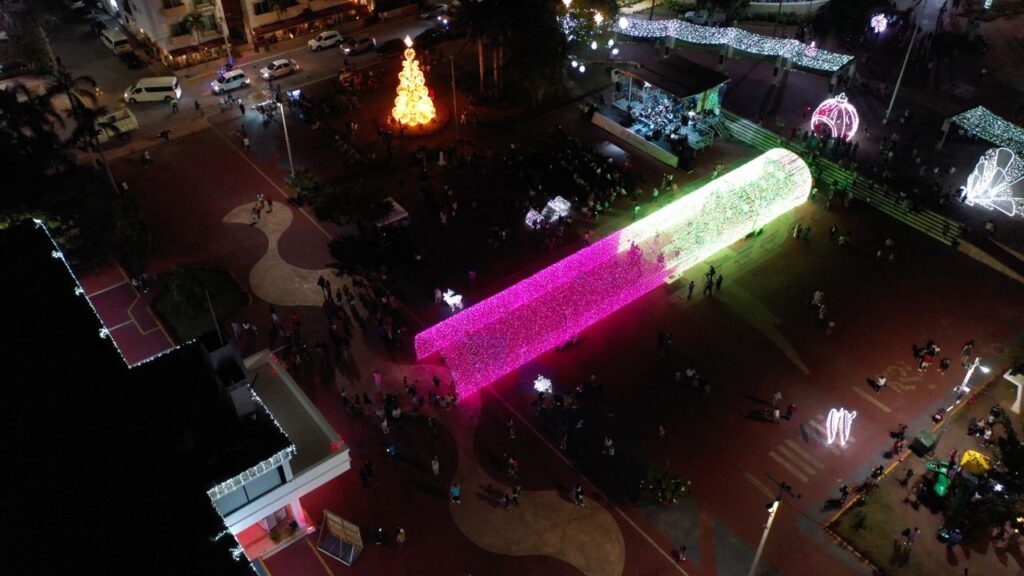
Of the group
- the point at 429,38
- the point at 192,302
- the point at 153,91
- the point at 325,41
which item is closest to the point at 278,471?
the point at 192,302

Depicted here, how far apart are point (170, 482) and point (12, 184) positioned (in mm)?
29297

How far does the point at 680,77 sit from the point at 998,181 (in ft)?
78.1

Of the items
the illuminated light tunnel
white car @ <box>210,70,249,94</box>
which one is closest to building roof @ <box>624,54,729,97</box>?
the illuminated light tunnel

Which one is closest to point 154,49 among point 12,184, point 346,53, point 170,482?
point 346,53

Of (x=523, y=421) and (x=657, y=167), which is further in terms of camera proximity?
(x=657, y=167)

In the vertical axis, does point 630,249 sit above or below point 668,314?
above

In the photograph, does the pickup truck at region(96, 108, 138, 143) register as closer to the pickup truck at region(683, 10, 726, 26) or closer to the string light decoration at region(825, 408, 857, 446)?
the pickup truck at region(683, 10, 726, 26)

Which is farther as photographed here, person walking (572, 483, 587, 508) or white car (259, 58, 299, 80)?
white car (259, 58, 299, 80)

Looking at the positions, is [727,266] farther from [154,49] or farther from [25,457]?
[154,49]

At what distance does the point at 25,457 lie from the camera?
91.1ft

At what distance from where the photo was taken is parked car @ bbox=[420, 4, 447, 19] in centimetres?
7894

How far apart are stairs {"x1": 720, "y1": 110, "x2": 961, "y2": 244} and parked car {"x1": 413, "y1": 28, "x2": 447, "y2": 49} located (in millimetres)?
28031

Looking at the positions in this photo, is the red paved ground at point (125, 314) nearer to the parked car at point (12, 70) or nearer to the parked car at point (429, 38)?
the parked car at point (12, 70)

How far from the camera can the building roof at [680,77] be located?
61469 mm
